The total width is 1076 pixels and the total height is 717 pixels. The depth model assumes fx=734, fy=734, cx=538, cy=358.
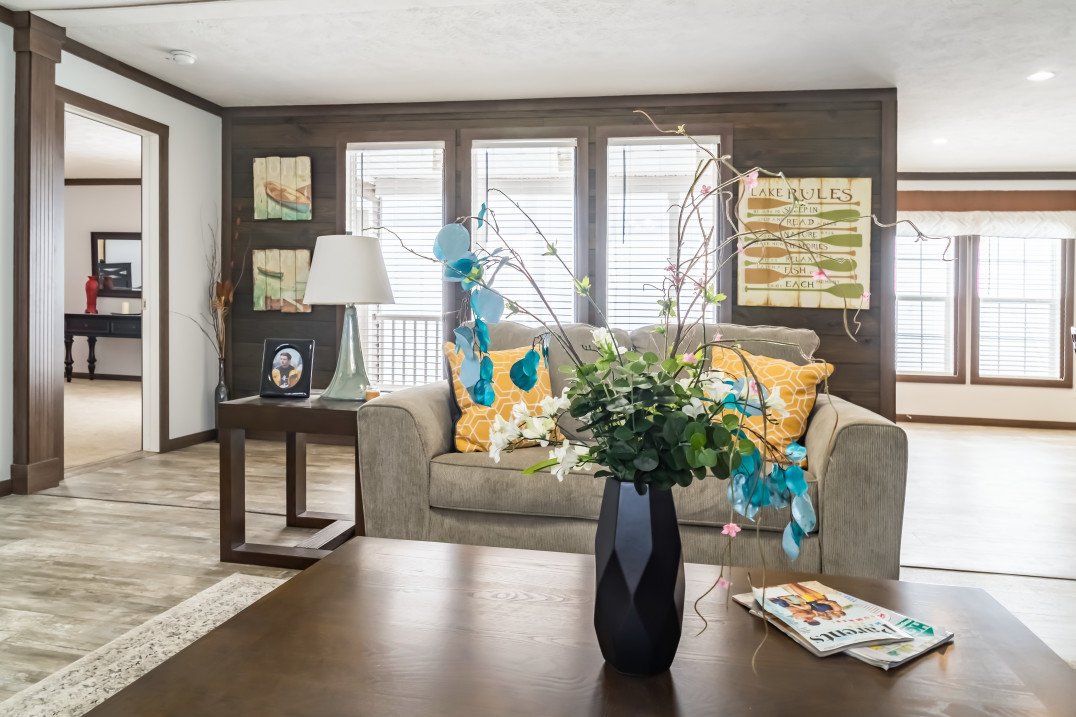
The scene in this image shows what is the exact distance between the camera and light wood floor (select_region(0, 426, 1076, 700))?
7.27 feet

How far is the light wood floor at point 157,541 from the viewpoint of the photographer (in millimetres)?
2215

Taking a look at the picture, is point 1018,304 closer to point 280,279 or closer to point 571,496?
point 571,496

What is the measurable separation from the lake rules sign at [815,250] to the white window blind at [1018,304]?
11.2ft

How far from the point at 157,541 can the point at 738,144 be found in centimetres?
406

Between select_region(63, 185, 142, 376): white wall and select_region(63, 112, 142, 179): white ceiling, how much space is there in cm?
24

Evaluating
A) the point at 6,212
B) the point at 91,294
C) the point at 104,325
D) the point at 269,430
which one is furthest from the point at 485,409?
the point at 91,294

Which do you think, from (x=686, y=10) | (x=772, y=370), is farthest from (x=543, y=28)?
(x=772, y=370)

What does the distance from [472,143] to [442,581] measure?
4191mm

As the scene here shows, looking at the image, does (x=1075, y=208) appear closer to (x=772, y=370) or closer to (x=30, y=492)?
(x=772, y=370)

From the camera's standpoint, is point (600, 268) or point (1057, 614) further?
point (600, 268)

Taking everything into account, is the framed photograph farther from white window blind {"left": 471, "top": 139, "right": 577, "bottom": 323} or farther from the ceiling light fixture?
the ceiling light fixture

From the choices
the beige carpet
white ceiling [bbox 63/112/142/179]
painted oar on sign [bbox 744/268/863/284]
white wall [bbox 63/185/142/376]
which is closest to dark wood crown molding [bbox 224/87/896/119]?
painted oar on sign [bbox 744/268/863/284]

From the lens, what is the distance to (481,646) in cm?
115

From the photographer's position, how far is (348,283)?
283 centimetres
